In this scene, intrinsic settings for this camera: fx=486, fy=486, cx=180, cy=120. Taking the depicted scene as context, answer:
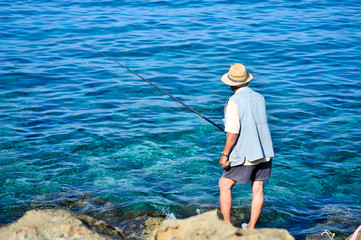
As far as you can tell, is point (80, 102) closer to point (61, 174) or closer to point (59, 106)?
point (59, 106)

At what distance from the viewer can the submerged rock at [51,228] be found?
12.5 feet

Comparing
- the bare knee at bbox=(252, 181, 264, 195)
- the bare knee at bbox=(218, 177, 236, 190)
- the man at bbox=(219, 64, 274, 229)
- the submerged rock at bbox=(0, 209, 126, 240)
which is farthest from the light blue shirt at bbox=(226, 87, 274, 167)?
the submerged rock at bbox=(0, 209, 126, 240)

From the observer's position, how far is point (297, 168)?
7.48 m

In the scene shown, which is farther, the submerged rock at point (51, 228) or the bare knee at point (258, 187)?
the bare knee at point (258, 187)

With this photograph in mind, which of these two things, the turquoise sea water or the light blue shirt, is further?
the turquoise sea water

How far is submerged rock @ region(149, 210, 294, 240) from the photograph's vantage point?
3506 millimetres

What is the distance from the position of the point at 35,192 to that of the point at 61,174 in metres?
0.59

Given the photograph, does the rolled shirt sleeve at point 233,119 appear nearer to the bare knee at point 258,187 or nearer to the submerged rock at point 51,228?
the bare knee at point 258,187

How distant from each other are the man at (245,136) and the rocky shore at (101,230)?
131cm

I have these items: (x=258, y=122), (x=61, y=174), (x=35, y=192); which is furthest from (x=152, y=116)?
(x=258, y=122)

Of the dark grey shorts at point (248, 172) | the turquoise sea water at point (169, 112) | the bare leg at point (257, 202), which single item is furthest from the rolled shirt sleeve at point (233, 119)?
the turquoise sea water at point (169, 112)

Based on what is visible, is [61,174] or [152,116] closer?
[61,174]

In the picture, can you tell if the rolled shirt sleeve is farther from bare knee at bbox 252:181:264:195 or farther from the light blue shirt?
bare knee at bbox 252:181:264:195

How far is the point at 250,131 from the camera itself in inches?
195
